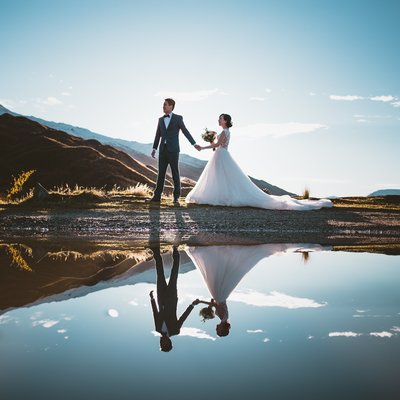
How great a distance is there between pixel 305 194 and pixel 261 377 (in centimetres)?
1827

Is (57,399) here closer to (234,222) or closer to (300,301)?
(300,301)

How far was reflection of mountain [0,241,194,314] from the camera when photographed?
3657mm

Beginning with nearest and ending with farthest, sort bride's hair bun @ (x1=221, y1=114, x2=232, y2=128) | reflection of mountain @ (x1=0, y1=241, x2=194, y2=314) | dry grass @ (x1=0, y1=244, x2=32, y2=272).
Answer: reflection of mountain @ (x1=0, y1=241, x2=194, y2=314)
dry grass @ (x1=0, y1=244, x2=32, y2=272)
bride's hair bun @ (x1=221, y1=114, x2=232, y2=128)

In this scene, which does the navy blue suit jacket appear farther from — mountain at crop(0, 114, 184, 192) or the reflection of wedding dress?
mountain at crop(0, 114, 184, 192)

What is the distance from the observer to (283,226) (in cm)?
1002

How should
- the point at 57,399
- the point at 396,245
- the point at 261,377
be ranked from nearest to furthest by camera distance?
the point at 57,399
the point at 261,377
the point at 396,245

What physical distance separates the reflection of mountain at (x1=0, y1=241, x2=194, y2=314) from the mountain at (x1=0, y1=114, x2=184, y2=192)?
19954 mm

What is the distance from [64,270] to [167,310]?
6.06 ft

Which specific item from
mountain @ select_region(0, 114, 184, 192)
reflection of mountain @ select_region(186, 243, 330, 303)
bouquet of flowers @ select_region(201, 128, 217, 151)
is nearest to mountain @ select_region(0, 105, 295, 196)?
mountain @ select_region(0, 114, 184, 192)

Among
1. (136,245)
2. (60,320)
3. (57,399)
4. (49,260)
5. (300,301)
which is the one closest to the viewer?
(57,399)

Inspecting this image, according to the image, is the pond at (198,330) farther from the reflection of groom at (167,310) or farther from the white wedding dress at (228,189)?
the white wedding dress at (228,189)

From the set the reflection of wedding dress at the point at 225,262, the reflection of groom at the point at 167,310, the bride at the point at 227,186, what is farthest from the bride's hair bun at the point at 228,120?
the reflection of groom at the point at 167,310

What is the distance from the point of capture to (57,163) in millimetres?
32688

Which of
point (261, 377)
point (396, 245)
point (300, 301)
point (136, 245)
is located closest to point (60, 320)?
point (261, 377)
